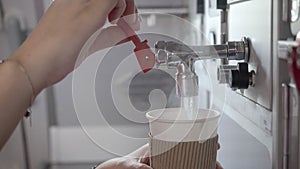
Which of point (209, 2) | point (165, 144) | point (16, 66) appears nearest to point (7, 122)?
point (16, 66)

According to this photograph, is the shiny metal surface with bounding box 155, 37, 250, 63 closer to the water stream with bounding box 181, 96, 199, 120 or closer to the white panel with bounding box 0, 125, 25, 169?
the water stream with bounding box 181, 96, 199, 120

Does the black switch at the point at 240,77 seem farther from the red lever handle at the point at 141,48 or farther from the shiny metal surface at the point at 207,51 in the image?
the red lever handle at the point at 141,48

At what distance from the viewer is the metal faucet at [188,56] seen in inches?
24.2

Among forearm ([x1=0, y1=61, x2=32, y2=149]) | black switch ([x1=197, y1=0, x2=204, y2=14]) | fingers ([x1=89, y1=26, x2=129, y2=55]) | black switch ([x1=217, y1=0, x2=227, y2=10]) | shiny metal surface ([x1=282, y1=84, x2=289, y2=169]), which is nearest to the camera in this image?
forearm ([x1=0, y1=61, x2=32, y2=149])

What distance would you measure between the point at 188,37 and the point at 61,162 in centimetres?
68

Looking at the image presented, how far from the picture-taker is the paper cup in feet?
1.63

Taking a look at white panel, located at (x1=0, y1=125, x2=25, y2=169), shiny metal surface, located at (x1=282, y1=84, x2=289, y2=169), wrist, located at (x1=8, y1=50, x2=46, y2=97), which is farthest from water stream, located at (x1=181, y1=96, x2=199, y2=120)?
white panel, located at (x1=0, y1=125, x2=25, y2=169)

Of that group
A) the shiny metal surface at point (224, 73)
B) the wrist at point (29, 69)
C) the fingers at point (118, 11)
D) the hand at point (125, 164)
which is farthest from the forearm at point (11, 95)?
the shiny metal surface at point (224, 73)

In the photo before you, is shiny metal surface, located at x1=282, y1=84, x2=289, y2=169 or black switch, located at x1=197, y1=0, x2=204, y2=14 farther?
black switch, located at x1=197, y1=0, x2=204, y2=14

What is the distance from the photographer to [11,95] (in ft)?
1.23

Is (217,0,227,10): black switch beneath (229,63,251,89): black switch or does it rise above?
above

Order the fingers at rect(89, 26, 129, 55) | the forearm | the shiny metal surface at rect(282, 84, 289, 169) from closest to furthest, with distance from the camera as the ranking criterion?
the forearm → the shiny metal surface at rect(282, 84, 289, 169) → the fingers at rect(89, 26, 129, 55)

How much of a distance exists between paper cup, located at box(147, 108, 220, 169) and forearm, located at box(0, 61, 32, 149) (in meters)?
0.20

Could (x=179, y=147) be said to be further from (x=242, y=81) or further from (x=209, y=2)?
(x=209, y=2)
